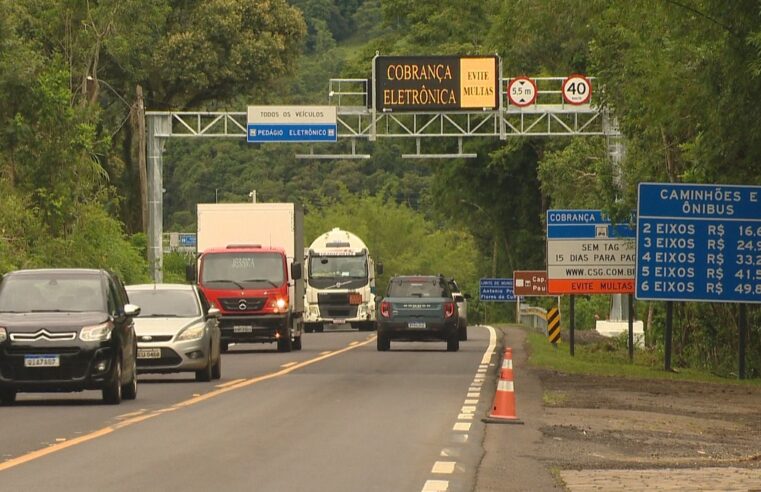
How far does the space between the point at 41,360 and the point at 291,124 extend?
125ft

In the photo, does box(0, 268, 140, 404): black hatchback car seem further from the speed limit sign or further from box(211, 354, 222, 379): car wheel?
the speed limit sign

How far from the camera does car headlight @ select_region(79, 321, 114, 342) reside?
23094 millimetres

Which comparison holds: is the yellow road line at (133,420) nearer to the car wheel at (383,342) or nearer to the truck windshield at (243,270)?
the truck windshield at (243,270)

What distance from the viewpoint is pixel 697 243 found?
32.8 meters

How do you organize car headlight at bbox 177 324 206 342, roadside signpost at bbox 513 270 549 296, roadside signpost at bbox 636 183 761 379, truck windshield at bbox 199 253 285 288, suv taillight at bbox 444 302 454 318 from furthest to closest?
1. roadside signpost at bbox 513 270 549 296
2. suv taillight at bbox 444 302 454 318
3. truck windshield at bbox 199 253 285 288
4. roadside signpost at bbox 636 183 761 379
5. car headlight at bbox 177 324 206 342

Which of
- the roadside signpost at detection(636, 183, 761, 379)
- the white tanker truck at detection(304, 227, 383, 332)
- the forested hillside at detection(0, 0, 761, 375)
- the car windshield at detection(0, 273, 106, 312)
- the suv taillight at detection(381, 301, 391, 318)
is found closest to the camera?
the car windshield at detection(0, 273, 106, 312)

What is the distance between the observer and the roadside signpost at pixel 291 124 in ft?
198

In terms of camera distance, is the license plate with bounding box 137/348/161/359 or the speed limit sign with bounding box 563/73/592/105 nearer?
the license plate with bounding box 137/348/161/359

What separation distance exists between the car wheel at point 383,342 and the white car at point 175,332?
13.6 metres

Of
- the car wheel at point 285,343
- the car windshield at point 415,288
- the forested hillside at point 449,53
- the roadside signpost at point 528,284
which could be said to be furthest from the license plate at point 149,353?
the roadside signpost at point 528,284

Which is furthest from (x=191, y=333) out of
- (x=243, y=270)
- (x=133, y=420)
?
(x=243, y=270)

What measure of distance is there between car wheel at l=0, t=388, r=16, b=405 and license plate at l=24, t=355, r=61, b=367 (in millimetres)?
740

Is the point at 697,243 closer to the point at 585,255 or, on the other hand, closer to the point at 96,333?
the point at 585,255

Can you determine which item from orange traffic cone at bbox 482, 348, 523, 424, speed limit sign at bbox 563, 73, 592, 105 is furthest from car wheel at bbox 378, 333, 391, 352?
orange traffic cone at bbox 482, 348, 523, 424
